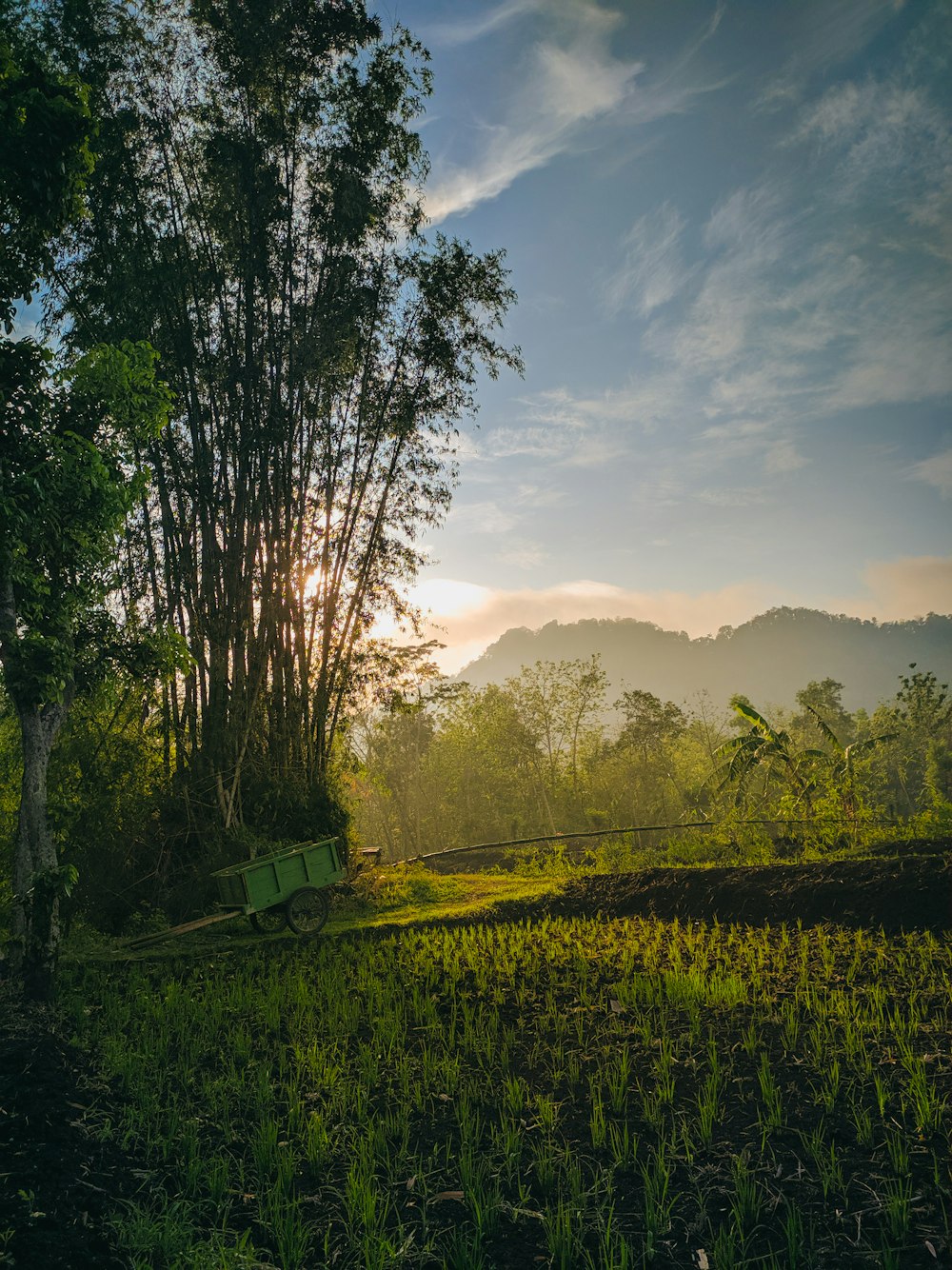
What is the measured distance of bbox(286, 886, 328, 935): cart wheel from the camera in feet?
26.4

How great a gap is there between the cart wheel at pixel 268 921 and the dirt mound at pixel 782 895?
262 cm

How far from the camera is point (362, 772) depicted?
490 inches

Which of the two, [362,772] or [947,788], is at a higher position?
[362,772]

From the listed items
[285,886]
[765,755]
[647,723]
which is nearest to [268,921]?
[285,886]

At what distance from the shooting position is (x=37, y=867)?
17.1 feet

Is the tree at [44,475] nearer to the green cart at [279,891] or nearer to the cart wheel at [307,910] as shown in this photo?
the green cart at [279,891]

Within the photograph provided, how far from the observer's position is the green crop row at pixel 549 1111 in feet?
8.28

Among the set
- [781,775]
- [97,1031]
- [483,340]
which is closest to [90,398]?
[97,1031]

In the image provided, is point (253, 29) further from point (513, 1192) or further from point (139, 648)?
point (513, 1192)

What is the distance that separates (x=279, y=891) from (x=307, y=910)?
2.27 feet

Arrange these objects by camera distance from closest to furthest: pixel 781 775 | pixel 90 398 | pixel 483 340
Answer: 1. pixel 90 398
2. pixel 483 340
3. pixel 781 775

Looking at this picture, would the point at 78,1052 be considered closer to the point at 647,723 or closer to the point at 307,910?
the point at 307,910

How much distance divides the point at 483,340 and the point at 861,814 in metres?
8.98

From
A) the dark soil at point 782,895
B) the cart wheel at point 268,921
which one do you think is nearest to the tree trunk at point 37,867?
the cart wheel at point 268,921
